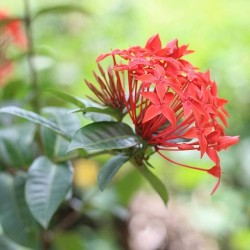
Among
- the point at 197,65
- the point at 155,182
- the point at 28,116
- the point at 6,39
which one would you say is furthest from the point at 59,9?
the point at 197,65

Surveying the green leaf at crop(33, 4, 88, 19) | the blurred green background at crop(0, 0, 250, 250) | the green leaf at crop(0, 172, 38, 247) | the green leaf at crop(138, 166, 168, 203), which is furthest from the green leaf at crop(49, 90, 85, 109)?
the blurred green background at crop(0, 0, 250, 250)

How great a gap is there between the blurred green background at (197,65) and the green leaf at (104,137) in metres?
0.76

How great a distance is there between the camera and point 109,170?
84 cm

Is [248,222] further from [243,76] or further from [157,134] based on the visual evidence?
[157,134]

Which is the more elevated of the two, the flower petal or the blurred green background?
the flower petal

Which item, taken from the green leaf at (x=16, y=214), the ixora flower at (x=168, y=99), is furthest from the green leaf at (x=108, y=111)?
the green leaf at (x=16, y=214)

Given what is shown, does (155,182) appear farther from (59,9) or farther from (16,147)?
(59,9)

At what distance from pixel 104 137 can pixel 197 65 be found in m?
1.55

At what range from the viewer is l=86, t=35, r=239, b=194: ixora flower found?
0.73 meters

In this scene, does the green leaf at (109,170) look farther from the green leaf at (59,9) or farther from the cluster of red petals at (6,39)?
the cluster of red petals at (6,39)

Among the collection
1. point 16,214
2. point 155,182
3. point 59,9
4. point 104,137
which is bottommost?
point 16,214

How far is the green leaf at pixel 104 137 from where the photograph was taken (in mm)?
771

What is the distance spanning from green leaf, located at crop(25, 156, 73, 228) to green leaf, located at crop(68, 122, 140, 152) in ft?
0.58

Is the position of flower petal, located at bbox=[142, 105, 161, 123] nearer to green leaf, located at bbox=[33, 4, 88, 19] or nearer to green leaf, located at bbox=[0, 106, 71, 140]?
green leaf, located at bbox=[0, 106, 71, 140]
